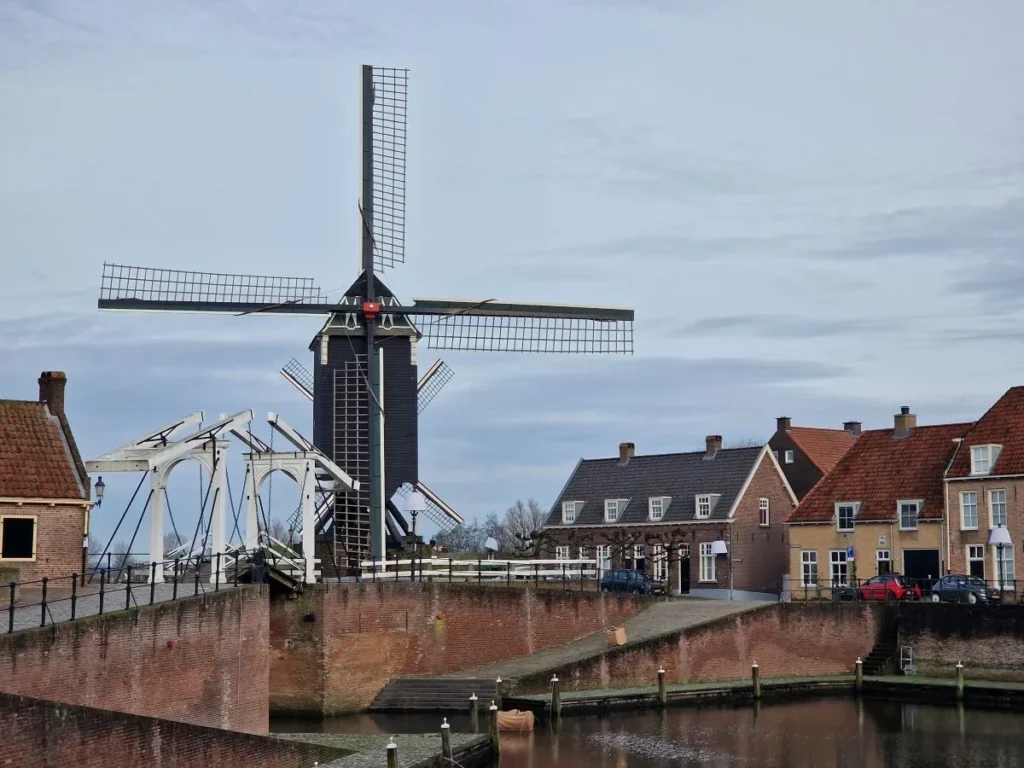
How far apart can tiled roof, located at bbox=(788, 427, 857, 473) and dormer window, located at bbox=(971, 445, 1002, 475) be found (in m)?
12.9

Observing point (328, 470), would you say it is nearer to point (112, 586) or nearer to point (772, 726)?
point (112, 586)

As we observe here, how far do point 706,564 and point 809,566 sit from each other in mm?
4322

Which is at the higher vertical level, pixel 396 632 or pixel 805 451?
pixel 805 451

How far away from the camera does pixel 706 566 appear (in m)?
53.8

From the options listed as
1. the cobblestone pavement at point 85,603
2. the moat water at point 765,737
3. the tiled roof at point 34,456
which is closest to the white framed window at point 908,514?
the moat water at point 765,737

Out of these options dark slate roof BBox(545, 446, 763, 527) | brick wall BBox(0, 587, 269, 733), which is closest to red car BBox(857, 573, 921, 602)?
dark slate roof BBox(545, 446, 763, 527)

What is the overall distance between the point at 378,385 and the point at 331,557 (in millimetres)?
4707

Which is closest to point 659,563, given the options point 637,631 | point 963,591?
point 963,591

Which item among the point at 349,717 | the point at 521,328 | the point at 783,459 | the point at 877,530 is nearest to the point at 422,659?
the point at 349,717

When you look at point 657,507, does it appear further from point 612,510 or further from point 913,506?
point 913,506

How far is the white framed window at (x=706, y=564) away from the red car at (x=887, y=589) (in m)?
10.4

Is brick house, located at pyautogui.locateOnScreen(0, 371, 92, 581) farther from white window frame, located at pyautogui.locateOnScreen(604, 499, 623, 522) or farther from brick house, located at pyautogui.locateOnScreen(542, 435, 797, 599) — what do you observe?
white window frame, located at pyautogui.locateOnScreen(604, 499, 623, 522)

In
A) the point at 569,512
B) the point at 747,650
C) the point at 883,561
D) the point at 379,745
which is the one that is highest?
the point at 569,512

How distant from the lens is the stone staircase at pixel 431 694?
33.9 m
